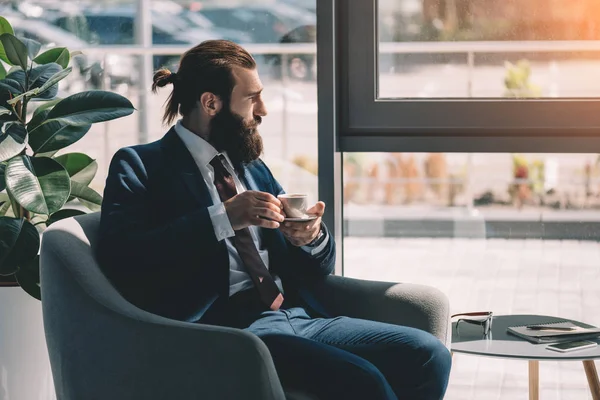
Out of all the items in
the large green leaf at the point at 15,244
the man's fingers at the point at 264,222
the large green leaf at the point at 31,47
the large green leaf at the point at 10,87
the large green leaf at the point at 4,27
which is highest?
the large green leaf at the point at 4,27

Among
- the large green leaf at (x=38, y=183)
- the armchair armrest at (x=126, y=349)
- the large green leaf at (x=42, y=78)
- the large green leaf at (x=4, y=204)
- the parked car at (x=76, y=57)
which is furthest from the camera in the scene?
the parked car at (x=76, y=57)

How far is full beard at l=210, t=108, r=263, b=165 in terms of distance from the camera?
220cm

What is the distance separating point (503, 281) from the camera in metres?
2.99

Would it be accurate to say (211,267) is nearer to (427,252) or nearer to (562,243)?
(427,252)

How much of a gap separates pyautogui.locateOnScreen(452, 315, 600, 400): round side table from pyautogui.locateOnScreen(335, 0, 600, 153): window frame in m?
0.66

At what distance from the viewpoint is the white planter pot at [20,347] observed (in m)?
2.57

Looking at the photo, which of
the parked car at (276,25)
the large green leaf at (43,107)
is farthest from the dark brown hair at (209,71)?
the parked car at (276,25)

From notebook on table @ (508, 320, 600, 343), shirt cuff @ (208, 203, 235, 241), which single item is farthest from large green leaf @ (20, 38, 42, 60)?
notebook on table @ (508, 320, 600, 343)

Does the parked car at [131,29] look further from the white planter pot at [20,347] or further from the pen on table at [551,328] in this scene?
the pen on table at [551,328]

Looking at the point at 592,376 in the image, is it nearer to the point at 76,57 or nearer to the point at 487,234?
the point at 487,234

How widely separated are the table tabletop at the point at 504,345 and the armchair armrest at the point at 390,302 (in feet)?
0.26

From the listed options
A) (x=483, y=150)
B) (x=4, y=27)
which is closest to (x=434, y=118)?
(x=483, y=150)

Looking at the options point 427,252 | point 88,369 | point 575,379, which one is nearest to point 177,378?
point 88,369

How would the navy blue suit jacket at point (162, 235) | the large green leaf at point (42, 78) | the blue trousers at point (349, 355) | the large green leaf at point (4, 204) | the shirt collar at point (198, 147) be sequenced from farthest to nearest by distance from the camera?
1. the large green leaf at point (4, 204)
2. the large green leaf at point (42, 78)
3. the shirt collar at point (198, 147)
4. the navy blue suit jacket at point (162, 235)
5. the blue trousers at point (349, 355)
